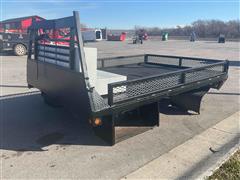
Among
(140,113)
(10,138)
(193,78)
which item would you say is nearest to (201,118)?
(193,78)

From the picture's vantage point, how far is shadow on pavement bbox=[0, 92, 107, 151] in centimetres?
390

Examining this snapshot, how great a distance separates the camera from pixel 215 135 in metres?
4.21

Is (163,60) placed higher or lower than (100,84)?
higher

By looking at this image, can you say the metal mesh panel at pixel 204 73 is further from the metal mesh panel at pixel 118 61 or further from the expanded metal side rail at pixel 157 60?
the metal mesh panel at pixel 118 61

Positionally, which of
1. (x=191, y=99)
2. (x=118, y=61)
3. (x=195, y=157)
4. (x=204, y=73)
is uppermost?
(x=118, y=61)

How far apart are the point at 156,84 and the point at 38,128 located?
2.16 meters

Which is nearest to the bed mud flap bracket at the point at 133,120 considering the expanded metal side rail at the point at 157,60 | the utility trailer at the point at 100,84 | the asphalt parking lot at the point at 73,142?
the utility trailer at the point at 100,84

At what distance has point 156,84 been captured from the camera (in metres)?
3.89

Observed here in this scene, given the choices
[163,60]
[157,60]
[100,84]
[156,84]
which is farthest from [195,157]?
[157,60]

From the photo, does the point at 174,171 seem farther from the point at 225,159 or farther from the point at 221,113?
the point at 221,113

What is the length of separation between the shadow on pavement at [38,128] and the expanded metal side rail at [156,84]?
2.23ft

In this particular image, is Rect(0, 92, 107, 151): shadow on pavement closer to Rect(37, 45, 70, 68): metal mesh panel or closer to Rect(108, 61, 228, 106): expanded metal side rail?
Rect(108, 61, 228, 106): expanded metal side rail

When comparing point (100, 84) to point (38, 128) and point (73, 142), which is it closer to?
point (73, 142)

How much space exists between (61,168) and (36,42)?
2640 mm
